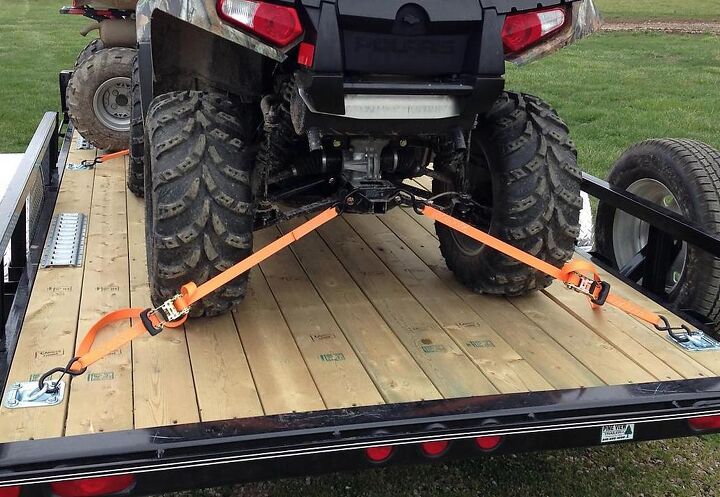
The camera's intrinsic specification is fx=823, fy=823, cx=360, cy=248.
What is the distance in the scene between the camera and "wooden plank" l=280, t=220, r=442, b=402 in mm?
2939

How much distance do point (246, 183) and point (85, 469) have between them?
1.23m

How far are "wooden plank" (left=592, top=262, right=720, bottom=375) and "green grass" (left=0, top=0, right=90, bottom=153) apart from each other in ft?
23.6

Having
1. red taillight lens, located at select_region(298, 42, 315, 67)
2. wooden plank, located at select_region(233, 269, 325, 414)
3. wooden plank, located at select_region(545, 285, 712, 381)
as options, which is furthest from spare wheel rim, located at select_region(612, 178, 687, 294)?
red taillight lens, located at select_region(298, 42, 315, 67)

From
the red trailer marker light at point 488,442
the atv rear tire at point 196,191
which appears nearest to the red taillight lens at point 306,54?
the atv rear tire at point 196,191

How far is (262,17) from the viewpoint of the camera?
8.70ft

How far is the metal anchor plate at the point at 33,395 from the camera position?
2660 millimetres

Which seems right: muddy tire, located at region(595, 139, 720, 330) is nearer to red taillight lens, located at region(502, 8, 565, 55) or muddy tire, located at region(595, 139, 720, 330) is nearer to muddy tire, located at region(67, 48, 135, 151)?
red taillight lens, located at region(502, 8, 565, 55)

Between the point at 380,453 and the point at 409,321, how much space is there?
3.38ft

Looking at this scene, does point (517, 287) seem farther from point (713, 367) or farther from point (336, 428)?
point (336, 428)

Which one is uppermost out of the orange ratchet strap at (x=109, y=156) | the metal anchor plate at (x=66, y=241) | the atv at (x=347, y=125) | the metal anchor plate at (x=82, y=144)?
→ the atv at (x=347, y=125)

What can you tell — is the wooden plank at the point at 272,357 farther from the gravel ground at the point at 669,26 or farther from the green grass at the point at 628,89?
the gravel ground at the point at 669,26

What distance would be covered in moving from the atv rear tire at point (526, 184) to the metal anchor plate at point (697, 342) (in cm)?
59

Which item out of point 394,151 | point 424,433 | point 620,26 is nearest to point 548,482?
point 424,433

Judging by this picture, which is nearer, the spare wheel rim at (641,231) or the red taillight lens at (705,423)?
the red taillight lens at (705,423)
